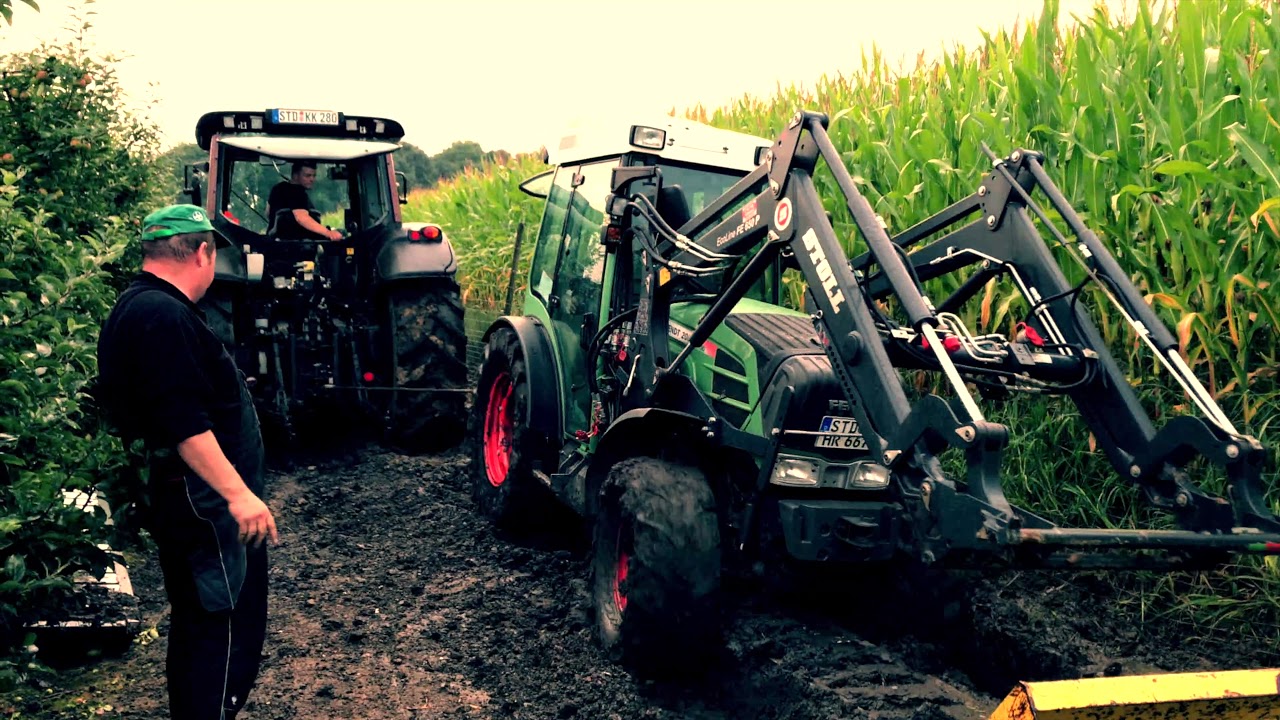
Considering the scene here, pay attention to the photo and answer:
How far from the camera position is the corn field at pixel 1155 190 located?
425 centimetres

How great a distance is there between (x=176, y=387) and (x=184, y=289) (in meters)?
0.35

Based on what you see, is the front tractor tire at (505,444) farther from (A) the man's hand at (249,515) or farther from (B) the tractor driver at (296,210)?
(A) the man's hand at (249,515)

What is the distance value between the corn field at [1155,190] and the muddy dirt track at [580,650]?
369mm

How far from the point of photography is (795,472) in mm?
3979

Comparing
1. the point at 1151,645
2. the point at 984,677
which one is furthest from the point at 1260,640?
the point at 984,677

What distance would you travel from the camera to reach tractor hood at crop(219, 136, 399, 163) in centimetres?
699

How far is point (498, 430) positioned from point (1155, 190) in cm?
359

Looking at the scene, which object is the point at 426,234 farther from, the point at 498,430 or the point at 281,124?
the point at 498,430

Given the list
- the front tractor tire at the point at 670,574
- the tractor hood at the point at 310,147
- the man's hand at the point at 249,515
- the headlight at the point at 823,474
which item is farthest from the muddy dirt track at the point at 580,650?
the tractor hood at the point at 310,147

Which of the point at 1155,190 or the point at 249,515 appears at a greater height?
the point at 1155,190

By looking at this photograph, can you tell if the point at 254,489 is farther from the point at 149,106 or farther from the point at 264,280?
the point at 149,106

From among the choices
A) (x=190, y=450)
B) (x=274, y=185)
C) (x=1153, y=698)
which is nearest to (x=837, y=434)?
(x=1153, y=698)

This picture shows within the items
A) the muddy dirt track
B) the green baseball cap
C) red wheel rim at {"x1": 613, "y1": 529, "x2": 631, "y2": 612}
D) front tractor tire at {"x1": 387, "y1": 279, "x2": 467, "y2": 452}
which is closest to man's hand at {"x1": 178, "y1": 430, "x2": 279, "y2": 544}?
the green baseball cap

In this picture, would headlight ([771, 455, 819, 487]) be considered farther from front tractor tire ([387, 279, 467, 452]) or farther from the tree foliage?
front tractor tire ([387, 279, 467, 452])
